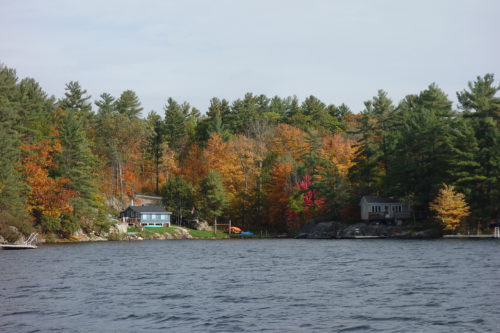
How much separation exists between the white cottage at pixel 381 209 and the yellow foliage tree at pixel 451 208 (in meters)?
14.0

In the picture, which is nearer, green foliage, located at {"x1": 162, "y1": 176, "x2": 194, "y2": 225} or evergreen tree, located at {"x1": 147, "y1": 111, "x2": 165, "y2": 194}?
green foliage, located at {"x1": 162, "y1": 176, "x2": 194, "y2": 225}

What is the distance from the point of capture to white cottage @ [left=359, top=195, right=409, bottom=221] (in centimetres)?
9419

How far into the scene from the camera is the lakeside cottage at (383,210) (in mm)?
94188

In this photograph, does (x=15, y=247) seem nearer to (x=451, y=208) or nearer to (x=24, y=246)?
(x=24, y=246)

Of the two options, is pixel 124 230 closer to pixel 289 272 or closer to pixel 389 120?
pixel 389 120

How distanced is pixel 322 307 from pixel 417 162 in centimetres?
7029

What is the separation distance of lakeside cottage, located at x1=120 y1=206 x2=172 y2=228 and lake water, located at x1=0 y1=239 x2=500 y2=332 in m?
60.5

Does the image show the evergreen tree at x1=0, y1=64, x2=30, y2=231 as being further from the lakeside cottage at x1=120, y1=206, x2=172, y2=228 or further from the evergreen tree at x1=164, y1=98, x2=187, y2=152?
the evergreen tree at x1=164, y1=98, x2=187, y2=152

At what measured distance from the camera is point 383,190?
10156cm

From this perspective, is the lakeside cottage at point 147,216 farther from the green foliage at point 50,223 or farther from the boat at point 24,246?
the boat at point 24,246

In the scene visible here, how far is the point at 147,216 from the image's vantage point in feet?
355

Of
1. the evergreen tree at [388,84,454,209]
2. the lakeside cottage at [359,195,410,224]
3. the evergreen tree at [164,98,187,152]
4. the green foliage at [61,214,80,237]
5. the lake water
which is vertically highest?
the evergreen tree at [164,98,187,152]

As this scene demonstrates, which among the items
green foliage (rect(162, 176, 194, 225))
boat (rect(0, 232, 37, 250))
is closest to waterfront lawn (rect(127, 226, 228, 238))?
green foliage (rect(162, 176, 194, 225))

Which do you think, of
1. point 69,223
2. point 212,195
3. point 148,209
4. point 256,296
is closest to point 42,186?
point 69,223
